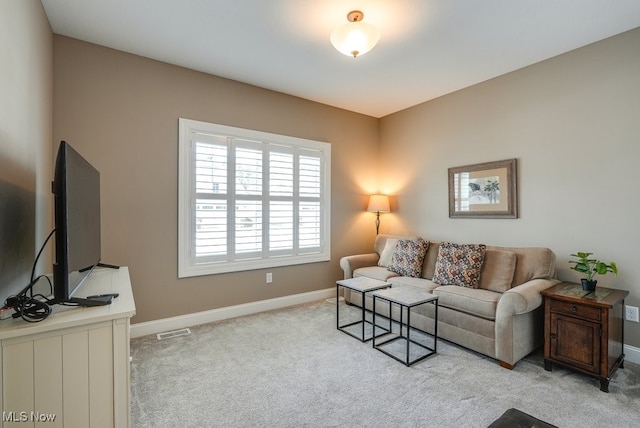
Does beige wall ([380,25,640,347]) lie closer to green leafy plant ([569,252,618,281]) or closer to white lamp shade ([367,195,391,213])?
green leafy plant ([569,252,618,281])

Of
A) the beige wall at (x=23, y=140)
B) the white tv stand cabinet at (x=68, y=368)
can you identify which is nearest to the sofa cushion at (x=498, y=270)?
the white tv stand cabinet at (x=68, y=368)

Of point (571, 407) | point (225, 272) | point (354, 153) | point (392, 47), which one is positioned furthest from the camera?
point (354, 153)

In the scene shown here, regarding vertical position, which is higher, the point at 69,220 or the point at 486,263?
the point at 69,220

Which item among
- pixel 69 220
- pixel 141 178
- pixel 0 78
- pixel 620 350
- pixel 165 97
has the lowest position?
pixel 620 350

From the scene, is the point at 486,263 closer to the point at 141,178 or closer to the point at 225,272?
the point at 225,272

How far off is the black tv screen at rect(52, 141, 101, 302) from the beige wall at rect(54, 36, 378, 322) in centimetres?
111

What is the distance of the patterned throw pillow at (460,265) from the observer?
301 centimetres

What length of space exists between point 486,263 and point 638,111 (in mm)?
1759

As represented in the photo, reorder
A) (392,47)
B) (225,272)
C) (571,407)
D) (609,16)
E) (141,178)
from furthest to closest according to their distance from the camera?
(225,272) → (141,178) → (392,47) → (609,16) → (571,407)

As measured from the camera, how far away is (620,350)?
2.39 metres

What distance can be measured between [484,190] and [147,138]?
147 inches

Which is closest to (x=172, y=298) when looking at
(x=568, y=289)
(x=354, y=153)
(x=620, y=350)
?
(x=354, y=153)

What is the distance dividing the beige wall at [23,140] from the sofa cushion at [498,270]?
356 centimetres

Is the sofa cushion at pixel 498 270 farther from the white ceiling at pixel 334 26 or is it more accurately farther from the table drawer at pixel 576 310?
the white ceiling at pixel 334 26
